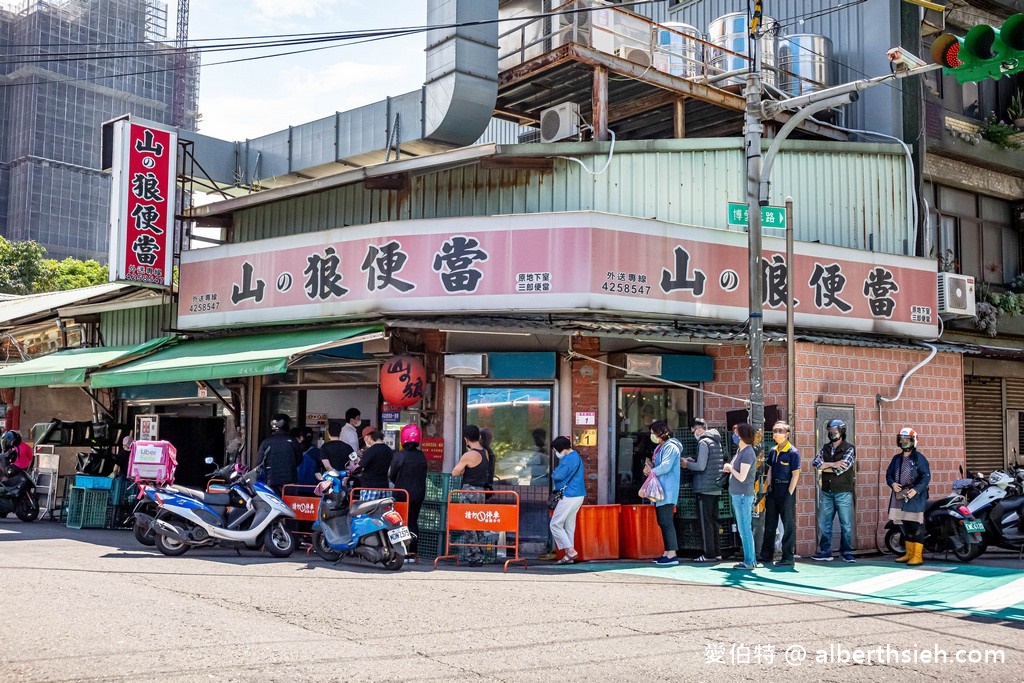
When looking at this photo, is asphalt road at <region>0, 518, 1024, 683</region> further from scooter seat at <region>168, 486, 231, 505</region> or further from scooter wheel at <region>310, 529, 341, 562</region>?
scooter seat at <region>168, 486, 231, 505</region>

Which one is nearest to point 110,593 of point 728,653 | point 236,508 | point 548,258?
point 236,508

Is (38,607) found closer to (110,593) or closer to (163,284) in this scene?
(110,593)

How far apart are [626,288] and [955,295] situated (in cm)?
724

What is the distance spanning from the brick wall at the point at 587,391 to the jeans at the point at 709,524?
2.21 m

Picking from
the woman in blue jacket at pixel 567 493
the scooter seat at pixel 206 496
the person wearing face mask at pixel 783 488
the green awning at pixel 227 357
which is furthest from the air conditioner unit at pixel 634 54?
the scooter seat at pixel 206 496

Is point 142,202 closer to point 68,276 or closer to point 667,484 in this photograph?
point 667,484

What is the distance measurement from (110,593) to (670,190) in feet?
33.9

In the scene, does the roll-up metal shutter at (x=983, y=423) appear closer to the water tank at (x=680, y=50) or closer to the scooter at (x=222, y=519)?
the water tank at (x=680, y=50)

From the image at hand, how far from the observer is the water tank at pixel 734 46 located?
1873 centimetres

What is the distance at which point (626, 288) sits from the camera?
46.5 feet

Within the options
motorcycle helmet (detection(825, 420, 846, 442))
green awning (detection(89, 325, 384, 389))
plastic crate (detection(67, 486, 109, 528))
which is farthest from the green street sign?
plastic crate (detection(67, 486, 109, 528))

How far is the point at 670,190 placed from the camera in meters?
15.6

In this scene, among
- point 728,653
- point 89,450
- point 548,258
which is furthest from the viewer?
point 89,450

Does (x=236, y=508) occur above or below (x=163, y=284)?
below
